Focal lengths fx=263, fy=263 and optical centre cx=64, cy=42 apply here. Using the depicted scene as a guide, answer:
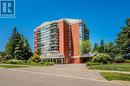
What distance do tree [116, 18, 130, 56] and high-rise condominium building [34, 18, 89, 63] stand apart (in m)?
33.3

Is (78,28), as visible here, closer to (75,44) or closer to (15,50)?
(75,44)

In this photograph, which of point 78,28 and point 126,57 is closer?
point 126,57

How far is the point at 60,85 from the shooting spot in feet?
50.7

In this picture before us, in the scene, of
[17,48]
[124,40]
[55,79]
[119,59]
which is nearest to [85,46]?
[17,48]

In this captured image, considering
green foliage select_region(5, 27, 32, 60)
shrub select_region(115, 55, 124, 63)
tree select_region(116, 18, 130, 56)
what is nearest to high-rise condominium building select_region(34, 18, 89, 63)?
green foliage select_region(5, 27, 32, 60)

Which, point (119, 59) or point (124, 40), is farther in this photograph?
point (124, 40)

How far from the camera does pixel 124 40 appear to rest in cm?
6994

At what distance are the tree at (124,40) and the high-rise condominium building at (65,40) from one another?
109 feet

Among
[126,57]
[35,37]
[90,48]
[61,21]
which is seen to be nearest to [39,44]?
[35,37]

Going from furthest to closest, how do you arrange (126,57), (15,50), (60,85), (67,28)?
(67,28), (15,50), (126,57), (60,85)

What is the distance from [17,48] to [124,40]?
35.6 metres

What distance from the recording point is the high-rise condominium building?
10638 centimetres

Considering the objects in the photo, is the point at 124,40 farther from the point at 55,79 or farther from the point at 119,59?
the point at 55,79

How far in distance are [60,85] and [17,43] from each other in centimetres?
7603
